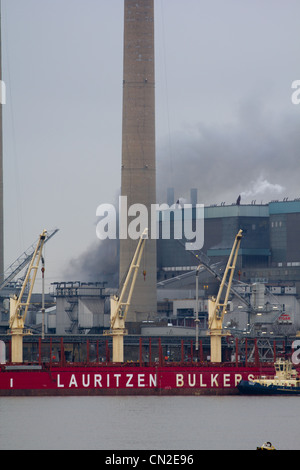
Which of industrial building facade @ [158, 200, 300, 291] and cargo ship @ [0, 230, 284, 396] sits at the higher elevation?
industrial building facade @ [158, 200, 300, 291]

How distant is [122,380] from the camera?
10919 centimetres

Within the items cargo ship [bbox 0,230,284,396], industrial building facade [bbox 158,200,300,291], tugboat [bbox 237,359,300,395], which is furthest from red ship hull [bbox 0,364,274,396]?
industrial building facade [bbox 158,200,300,291]

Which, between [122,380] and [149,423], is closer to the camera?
[149,423]

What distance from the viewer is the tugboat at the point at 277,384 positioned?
105 m

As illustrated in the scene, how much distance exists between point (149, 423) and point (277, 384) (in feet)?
83.7

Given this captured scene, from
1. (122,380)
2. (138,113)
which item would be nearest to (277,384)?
(122,380)

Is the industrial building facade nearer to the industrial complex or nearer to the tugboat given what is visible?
the industrial complex

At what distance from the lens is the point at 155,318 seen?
134 metres

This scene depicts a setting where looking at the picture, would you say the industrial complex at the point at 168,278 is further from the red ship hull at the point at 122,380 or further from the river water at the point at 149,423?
the river water at the point at 149,423

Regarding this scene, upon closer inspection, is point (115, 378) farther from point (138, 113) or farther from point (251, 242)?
point (251, 242)

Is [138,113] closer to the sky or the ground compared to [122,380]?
closer to the sky

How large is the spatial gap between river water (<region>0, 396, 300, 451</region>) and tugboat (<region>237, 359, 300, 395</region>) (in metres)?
1.97

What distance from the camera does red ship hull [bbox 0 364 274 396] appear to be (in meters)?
108
